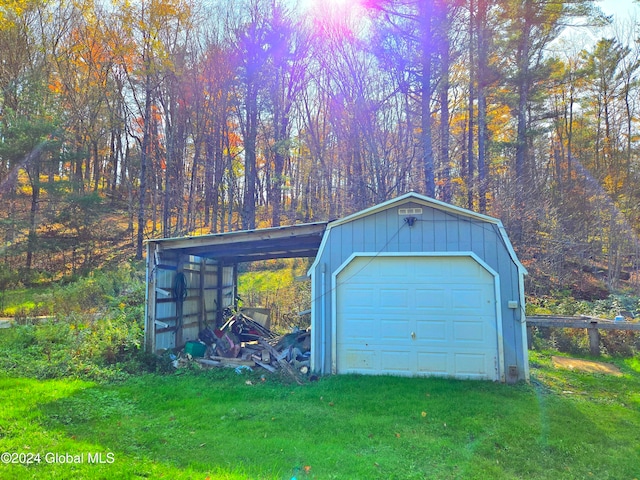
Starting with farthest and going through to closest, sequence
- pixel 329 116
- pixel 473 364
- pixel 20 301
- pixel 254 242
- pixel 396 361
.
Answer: pixel 329 116, pixel 20 301, pixel 254 242, pixel 396 361, pixel 473 364

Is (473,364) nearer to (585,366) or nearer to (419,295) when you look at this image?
(419,295)

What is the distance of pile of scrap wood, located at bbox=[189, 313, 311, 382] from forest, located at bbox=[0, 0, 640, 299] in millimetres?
6204

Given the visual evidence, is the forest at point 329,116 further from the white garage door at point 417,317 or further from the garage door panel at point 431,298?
the garage door panel at point 431,298

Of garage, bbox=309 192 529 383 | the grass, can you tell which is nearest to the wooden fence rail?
garage, bbox=309 192 529 383

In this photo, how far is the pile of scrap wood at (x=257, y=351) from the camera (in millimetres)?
6828

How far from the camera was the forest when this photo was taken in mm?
12500

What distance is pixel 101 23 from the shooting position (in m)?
16.7

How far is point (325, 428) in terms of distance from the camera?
4375mm

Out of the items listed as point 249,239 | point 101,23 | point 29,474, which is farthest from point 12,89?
point 29,474

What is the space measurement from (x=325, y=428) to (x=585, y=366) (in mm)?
5907

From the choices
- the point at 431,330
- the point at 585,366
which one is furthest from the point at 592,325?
the point at 431,330

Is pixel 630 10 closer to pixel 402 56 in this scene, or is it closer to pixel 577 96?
pixel 577 96

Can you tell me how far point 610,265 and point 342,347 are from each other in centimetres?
1229

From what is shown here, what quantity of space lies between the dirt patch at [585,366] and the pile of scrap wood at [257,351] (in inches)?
192
